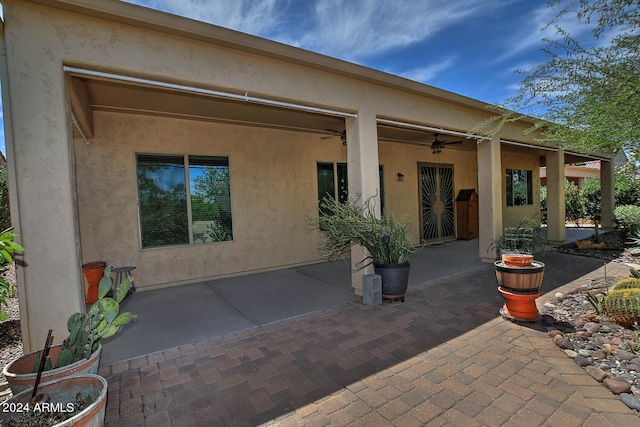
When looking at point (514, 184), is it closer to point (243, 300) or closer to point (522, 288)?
point (522, 288)

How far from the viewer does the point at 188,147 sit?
19.6 ft

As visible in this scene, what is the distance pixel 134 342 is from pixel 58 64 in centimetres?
291

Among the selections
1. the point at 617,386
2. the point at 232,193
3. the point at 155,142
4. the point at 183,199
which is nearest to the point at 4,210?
the point at 155,142

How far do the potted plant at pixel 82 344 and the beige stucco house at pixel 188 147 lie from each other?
1.95 feet

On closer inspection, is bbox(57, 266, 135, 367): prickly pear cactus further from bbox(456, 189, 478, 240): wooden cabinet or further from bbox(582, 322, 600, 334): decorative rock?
bbox(456, 189, 478, 240): wooden cabinet

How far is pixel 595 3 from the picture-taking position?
3199mm

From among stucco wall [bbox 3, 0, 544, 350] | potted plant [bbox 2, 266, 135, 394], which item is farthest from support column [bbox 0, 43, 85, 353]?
potted plant [bbox 2, 266, 135, 394]

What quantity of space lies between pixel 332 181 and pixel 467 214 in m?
5.43

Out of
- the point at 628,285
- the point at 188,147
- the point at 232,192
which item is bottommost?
the point at 628,285

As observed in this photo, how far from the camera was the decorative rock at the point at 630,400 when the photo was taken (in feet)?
7.24

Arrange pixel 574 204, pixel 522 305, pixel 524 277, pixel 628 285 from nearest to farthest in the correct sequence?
pixel 524 277
pixel 522 305
pixel 628 285
pixel 574 204

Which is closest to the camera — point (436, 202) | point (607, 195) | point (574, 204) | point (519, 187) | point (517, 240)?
point (517, 240)

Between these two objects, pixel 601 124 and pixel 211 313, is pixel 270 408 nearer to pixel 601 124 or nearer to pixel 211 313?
pixel 211 313

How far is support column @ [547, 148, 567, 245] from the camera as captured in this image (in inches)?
349
